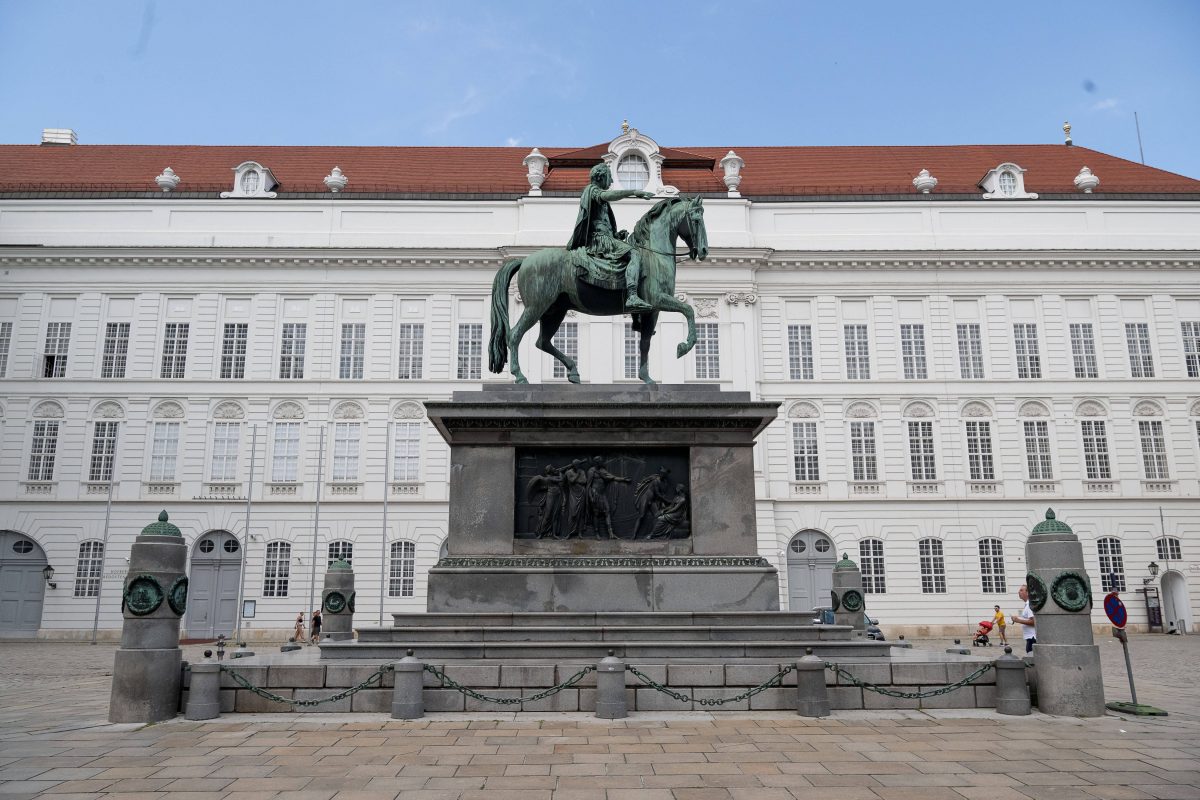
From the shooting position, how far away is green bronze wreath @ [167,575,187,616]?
35.5ft

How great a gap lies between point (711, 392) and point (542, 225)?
1052 inches

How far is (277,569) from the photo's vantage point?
117ft

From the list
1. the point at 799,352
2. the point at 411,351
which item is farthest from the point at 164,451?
the point at 799,352

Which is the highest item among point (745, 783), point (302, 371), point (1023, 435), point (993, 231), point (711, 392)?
point (993, 231)

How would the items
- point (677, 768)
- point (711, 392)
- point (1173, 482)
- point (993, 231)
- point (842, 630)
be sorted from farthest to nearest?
1. point (993, 231)
2. point (1173, 482)
3. point (711, 392)
4. point (842, 630)
5. point (677, 768)

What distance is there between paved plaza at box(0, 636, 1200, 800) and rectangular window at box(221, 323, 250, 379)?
91.1ft

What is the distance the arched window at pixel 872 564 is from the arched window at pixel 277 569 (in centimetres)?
2273

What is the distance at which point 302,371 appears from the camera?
123ft

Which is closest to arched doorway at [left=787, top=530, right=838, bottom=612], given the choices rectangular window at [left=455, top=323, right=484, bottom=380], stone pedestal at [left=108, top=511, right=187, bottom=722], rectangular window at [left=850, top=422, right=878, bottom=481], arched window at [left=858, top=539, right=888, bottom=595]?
arched window at [left=858, top=539, right=888, bottom=595]

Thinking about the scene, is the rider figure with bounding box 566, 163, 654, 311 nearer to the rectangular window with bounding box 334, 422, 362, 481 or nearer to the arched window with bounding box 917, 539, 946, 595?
the rectangular window with bounding box 334, 422, 362, 481

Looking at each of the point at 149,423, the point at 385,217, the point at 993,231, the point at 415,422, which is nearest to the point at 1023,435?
the point at 993,231

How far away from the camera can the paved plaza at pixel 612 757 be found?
700 centimetres

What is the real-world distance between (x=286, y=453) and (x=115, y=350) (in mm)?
8554

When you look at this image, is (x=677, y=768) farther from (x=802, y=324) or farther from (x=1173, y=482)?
(x=1173, y=482)
